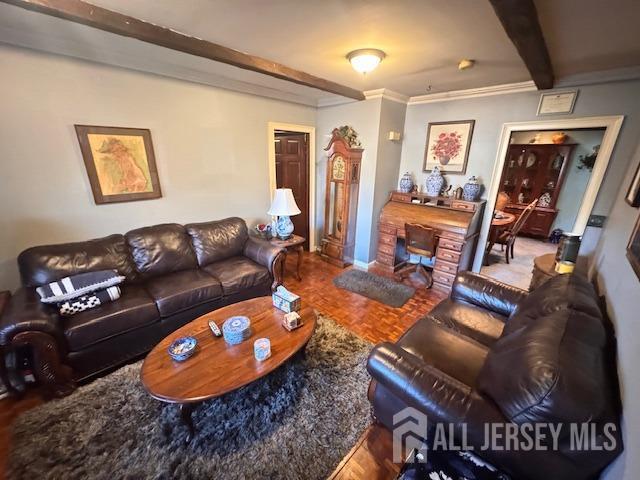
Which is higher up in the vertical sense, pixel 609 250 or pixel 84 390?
pixel 609 250

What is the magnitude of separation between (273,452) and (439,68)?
3.07m

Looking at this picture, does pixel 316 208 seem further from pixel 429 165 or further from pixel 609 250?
pixel 609 250

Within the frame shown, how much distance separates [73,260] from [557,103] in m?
4.60

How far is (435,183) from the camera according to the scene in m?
3.24

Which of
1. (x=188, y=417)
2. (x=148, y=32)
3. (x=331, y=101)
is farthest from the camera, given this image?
(x=331, y=101)

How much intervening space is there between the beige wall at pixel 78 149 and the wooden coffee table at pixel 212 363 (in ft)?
4.94

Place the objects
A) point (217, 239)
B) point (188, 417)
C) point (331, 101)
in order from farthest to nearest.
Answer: point (331, 101), point (217, 239), point (188, 417)

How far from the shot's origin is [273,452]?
4.44 feet

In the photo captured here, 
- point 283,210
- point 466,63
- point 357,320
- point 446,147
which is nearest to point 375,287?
point 357,320

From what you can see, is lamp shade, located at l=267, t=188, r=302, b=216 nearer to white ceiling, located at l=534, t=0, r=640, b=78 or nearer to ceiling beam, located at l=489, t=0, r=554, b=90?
ceiling beam, located at l=489, t=0, r=554, b=90

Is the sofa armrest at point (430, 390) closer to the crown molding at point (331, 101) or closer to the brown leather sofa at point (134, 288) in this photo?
the brown leather sofa at point (134, 288)

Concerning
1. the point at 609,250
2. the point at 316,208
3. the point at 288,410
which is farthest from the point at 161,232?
the point at 609,250

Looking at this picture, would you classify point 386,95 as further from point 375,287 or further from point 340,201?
point 375,287

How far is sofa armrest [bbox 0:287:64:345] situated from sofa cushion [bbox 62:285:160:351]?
0.07 m
